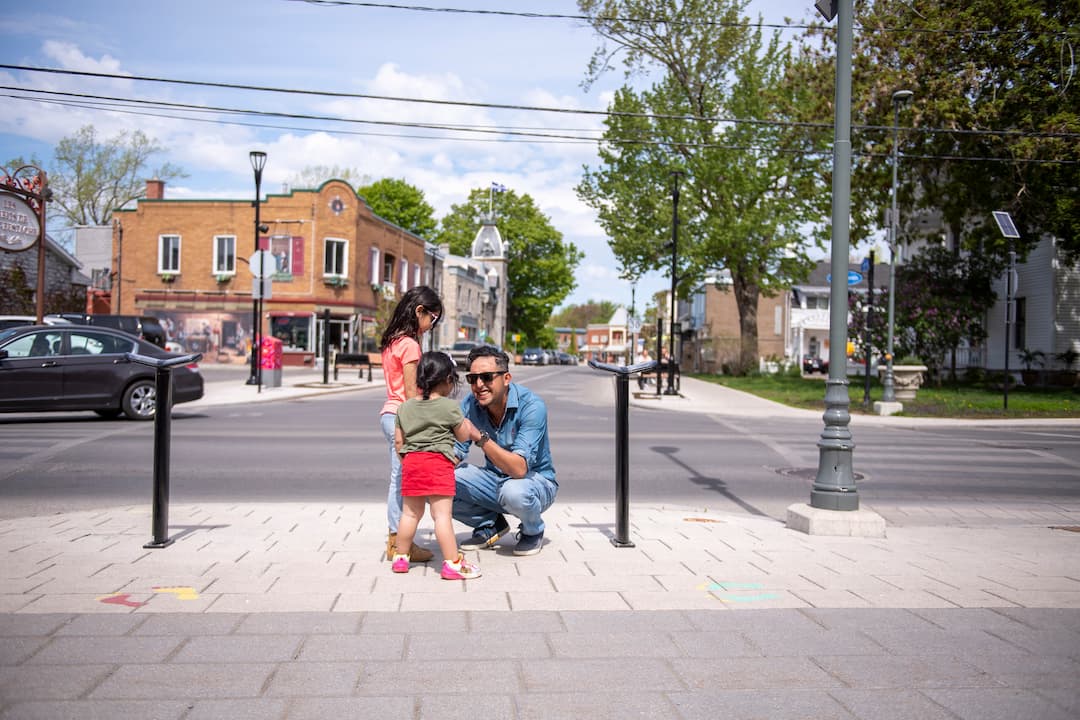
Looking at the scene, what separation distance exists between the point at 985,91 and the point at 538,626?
25.6 metres

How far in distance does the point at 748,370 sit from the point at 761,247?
7.36 m

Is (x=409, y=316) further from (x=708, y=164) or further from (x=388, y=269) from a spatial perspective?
(x=388, y=269)

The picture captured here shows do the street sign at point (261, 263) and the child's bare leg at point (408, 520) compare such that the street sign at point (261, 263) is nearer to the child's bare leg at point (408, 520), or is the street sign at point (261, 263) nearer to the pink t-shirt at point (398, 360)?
the pink t-shirt at point (398, 360)

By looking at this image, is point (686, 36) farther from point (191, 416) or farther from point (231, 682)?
point (231, 682)

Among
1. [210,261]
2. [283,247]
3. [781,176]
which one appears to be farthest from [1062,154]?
[210,261]

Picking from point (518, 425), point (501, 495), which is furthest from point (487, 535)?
point (518, 425)

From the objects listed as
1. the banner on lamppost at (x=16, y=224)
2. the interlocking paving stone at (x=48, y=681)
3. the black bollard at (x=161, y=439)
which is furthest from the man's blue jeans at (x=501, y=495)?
the banner on lamppost at (x=16, y=224)

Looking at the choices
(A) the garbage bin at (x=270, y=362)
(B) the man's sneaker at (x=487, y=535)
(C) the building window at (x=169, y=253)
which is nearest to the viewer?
(B) the man's sneaker at (x=487, y=535)

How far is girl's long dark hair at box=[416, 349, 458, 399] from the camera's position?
4.87 metres

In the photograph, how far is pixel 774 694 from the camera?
343cm

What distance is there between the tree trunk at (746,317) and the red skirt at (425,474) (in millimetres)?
37349

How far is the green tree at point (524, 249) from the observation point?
82.2m

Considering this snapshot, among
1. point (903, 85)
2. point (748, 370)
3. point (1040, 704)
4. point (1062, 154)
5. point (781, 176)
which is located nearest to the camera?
point (1040, 704)

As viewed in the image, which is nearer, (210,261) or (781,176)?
(781,176)
